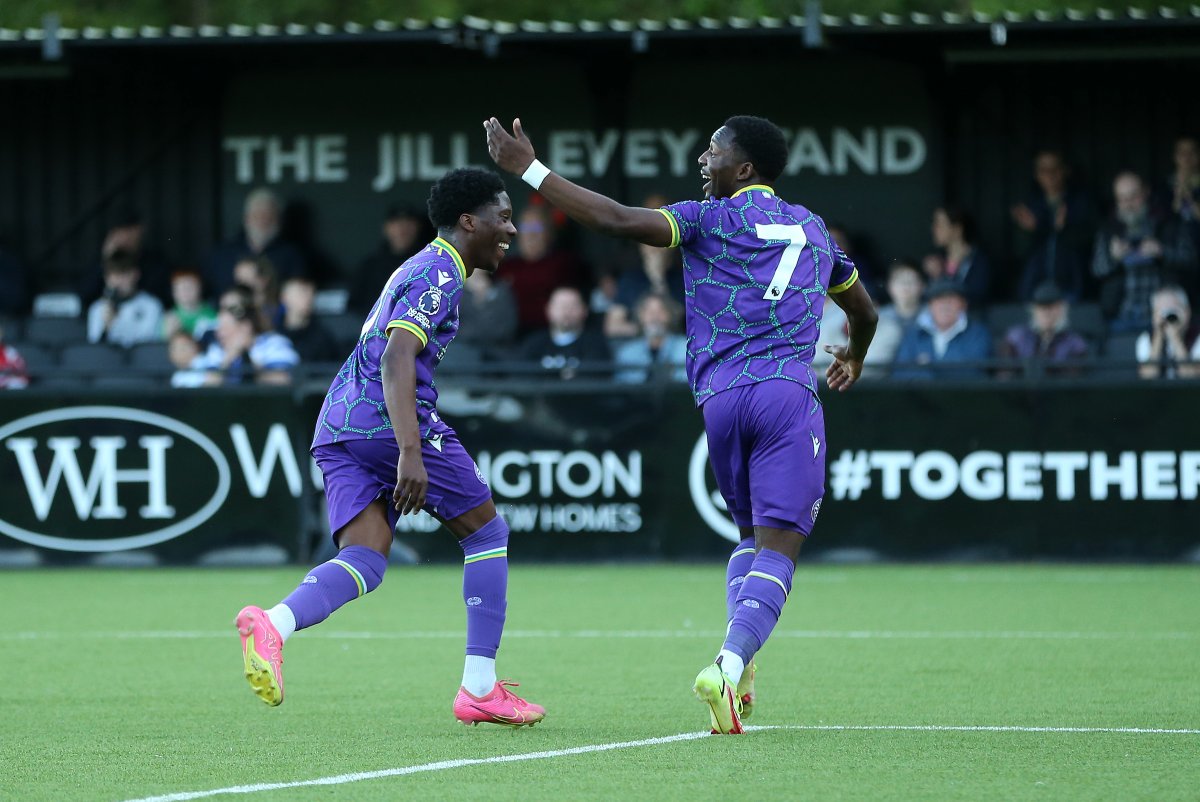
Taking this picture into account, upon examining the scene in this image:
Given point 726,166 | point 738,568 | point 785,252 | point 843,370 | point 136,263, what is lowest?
point 738,568

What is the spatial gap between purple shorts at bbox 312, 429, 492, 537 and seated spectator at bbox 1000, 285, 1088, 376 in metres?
8.17

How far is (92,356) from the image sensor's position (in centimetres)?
1630


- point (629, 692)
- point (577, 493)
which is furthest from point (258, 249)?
point (629, 692)

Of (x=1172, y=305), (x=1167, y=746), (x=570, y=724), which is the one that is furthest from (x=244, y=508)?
(x=1167, y=746)

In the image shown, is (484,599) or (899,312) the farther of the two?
(899,312)

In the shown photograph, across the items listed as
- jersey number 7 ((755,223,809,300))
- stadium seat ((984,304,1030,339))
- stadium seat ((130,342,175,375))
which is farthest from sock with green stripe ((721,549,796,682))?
stadium seat ((130,342,175,375))

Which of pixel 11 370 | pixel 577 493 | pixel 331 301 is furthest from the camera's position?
pixel 331 301

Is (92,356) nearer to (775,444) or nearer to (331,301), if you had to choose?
(331,301)

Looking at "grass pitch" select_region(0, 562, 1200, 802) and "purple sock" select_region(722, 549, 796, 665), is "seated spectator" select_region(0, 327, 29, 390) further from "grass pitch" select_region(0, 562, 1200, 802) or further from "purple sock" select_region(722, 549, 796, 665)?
"purple sock" select_region(722, 549, 796, 665)

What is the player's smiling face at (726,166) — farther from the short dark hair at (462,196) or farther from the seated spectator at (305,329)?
the seated spectator at (305,329)

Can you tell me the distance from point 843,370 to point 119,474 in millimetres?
7995

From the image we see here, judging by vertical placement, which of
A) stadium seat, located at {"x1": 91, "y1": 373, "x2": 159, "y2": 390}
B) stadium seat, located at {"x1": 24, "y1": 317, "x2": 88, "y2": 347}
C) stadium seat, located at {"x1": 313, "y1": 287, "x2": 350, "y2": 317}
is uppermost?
stadium seat, located at {"x1": 313, "y1": 287, "x2": 350, "y2": 317}

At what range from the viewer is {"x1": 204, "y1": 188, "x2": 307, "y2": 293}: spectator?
1722 centimetres

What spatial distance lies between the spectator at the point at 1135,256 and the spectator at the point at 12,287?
941cm
